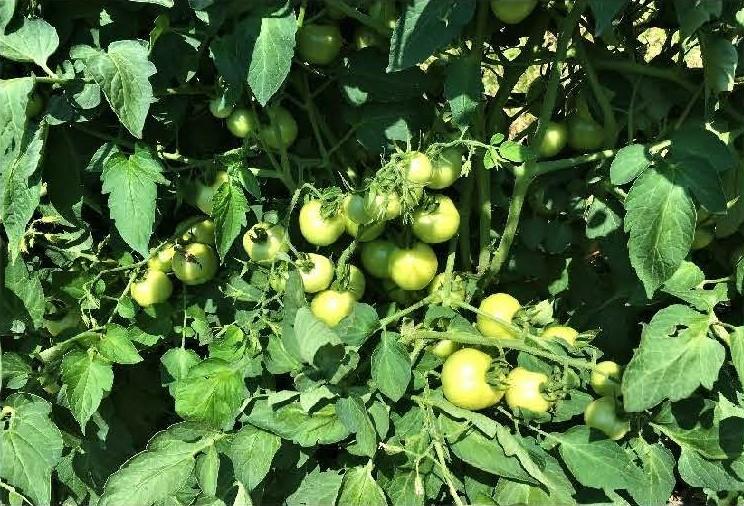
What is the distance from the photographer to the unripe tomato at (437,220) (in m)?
1.21

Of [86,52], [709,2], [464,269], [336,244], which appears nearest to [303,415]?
[336,244]

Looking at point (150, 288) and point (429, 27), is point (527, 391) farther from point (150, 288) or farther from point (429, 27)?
point (150, 288)

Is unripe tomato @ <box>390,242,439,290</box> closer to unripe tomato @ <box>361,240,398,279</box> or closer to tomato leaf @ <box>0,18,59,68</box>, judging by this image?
unripe tomato @ <box>361,240,398,279</box>

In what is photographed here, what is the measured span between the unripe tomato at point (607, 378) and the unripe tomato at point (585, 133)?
38cm

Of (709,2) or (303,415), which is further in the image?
(303,415)

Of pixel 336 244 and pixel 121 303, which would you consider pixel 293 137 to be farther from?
pixel 121 303

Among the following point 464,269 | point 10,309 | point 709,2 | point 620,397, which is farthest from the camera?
point 464,269

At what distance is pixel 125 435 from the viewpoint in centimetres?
153

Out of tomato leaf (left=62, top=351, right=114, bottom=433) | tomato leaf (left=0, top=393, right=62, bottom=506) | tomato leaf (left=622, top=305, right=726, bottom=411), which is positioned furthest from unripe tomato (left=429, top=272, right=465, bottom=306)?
tomato leaf (left=0, top=393, right=62, bottom=506)

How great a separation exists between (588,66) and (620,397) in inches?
21.9

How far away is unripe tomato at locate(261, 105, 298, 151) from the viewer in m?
1.21

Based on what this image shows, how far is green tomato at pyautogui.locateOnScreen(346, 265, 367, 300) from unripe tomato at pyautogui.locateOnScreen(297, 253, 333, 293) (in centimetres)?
5

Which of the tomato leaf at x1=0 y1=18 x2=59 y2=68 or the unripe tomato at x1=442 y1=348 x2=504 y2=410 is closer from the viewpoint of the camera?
the tomato leaf at x1=0 y1=18 x2=59 y2=68

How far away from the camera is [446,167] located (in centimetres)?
116
